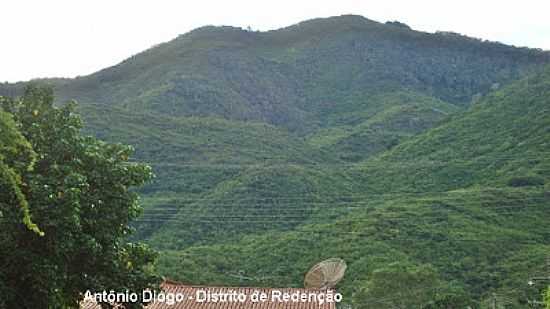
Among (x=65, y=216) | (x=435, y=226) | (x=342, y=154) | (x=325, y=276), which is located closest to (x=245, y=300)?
(x=325, y=276)

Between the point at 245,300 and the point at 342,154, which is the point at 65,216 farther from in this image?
the point at 342,154

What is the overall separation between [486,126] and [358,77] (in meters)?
34.9

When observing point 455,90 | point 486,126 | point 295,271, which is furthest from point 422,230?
point 455,90

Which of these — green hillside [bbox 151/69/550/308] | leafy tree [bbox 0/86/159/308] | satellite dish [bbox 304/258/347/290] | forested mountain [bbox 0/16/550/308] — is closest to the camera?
leafy tree [bbox 0/86/159/308]

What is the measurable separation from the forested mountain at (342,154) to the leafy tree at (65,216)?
7.11 feet

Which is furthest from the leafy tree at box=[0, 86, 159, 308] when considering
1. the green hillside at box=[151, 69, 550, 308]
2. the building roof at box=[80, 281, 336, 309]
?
the green hillside at box=[151, 69, 550, 308]

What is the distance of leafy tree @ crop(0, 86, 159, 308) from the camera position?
9859mm

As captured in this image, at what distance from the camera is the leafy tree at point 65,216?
32.3 feet

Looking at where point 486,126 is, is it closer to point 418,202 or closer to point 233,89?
point 418,202

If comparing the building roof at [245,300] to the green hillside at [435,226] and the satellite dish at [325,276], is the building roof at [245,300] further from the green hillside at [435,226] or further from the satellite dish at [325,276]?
the green hillside at [435,226]

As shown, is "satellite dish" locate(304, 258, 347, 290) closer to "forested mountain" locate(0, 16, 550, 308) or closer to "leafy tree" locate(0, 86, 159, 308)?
"forested mountain" locate(0, 16, 550, 308)

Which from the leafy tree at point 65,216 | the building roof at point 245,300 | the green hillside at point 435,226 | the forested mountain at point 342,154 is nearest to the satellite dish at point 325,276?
the building roof at point 245,300

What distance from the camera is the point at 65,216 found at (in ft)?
32.6

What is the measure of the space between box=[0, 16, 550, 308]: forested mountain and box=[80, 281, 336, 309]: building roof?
6.41 m
